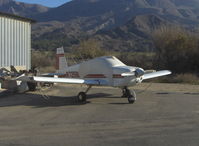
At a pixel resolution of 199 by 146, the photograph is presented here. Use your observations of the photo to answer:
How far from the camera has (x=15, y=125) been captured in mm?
8898

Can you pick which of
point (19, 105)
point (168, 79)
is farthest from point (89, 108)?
point (168, 79)

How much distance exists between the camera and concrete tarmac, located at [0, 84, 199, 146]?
7.36 meters

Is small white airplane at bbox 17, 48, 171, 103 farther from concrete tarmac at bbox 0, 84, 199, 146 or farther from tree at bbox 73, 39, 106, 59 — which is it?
tree at bbox 73, 39, 106, 59

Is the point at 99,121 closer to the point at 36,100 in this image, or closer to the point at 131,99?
the point at 131,99

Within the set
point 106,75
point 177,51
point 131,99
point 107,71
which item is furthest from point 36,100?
point 177,51

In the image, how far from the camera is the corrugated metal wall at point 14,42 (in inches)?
676

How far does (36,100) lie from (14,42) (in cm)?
582

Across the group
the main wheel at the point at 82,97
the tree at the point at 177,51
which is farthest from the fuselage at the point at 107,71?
the tree at the point at 177,51

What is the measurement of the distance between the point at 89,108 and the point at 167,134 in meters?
4.40

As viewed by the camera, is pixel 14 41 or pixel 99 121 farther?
pixel 14 41

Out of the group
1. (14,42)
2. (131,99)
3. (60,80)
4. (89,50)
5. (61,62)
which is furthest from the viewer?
(89,50)

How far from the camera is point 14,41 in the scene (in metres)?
18.4

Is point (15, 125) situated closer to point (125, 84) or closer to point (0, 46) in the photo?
point (125, 84)

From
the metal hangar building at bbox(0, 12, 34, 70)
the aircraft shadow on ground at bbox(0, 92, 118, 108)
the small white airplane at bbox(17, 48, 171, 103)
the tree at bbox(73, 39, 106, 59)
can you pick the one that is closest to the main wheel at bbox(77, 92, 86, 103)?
the small white airplane at bbox(17, 48, 171, 103)
